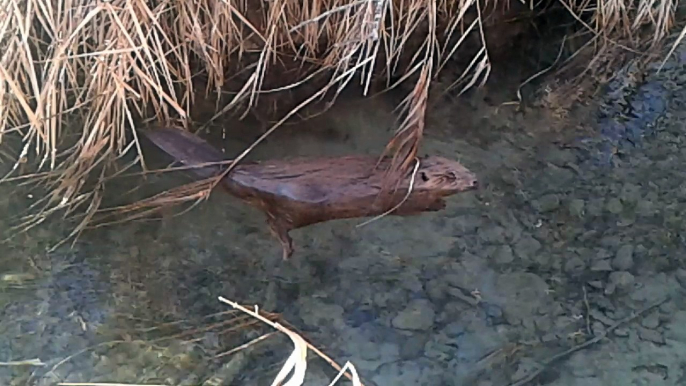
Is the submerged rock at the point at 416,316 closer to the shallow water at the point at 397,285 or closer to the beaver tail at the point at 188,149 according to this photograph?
the shallow water at the point at 397,285

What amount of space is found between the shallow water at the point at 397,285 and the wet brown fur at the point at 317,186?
2 cm

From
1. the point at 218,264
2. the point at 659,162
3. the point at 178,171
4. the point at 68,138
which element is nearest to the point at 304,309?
the point at 218,264

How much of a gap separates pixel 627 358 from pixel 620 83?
59 centimetres

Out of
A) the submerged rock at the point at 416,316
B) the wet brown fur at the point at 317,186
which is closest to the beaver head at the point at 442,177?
the wet brown fur at the point at 317,186

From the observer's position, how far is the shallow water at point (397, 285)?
810mm

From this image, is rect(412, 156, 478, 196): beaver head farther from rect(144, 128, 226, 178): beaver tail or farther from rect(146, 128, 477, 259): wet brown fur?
rect(144, 128, 226, 178): beaver tail

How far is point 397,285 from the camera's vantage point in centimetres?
91

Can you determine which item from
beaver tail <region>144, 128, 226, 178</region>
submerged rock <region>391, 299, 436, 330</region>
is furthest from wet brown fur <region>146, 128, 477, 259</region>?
submerged rock <region>391, 299, 436, 330</region>

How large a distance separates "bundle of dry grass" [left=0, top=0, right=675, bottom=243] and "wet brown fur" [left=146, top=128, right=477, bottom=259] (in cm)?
4

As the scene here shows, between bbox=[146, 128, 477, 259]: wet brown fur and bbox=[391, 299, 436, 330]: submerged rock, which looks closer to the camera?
bbox=[391, 299, 436, 330]: submerged rock

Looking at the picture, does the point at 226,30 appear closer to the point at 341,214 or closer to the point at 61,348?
the point at 341,214

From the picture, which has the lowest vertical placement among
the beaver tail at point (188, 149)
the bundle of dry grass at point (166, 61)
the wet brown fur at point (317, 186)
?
the wet brown fur at point (317, 186)

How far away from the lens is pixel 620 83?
1.26m

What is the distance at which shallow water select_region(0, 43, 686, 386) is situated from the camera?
810 mm
